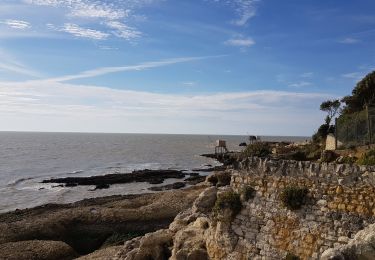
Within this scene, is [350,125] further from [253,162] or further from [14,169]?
[14,169]

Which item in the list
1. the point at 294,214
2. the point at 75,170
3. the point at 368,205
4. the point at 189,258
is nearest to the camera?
the point at 368,205

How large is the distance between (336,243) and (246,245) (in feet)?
8.75

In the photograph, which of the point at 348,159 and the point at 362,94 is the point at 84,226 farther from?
the point at 362,94

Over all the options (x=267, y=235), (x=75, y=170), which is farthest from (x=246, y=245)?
(x=75, y=170)

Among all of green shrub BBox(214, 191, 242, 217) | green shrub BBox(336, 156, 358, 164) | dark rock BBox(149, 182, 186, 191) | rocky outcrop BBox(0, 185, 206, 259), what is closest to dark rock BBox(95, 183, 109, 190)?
dark rock BBox(149, 182, 186, 191)

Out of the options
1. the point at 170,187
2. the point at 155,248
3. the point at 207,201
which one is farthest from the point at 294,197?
the point at 170,187

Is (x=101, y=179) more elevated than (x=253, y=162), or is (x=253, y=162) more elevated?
(x=253, y=162)

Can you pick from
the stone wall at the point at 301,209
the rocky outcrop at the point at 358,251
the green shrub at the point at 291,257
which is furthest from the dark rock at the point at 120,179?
the rocky outcrop at the point at 358,251

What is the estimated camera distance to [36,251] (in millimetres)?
22719

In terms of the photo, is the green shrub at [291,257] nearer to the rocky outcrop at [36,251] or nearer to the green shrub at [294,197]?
the green shrub at [294,197]

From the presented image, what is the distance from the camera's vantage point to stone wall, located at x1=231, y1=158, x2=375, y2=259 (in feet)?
29.6

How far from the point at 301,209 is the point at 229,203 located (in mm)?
2311

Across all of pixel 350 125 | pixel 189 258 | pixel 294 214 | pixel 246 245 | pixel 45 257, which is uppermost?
pixel 350 125

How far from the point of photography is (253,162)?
38.0 feet
